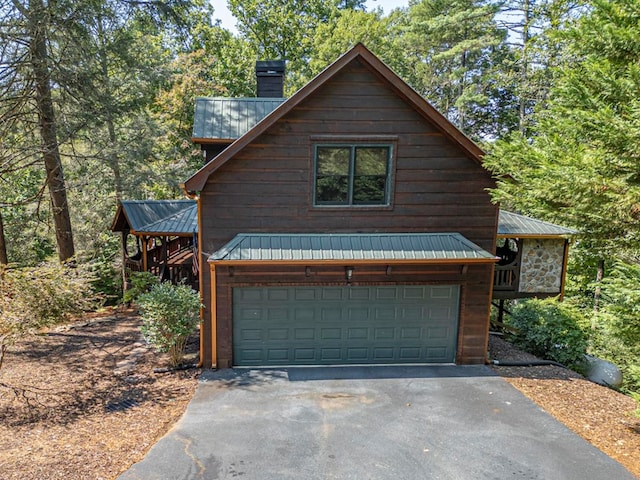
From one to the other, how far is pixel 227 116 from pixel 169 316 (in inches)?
217

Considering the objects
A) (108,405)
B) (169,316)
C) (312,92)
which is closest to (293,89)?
(312,92)

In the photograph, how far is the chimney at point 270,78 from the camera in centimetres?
1156

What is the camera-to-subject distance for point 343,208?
838cm

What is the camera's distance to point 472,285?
8.70 m

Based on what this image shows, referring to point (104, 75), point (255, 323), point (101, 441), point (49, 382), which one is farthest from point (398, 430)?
point (104, 75)

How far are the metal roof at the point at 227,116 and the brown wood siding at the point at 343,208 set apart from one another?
7.57ft

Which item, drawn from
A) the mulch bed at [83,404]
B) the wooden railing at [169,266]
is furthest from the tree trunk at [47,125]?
the mulch bed at [83,404]

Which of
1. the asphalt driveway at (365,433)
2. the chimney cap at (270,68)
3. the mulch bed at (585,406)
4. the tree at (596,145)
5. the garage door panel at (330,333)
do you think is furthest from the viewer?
the chimney cap at (270,68)

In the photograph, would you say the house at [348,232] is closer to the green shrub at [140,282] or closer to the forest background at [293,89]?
the forest background at [293,89]

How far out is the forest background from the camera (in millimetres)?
5613

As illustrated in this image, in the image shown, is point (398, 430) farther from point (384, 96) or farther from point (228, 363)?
point (384, 96)

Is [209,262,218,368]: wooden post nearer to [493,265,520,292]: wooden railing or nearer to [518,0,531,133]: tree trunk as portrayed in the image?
[493,265,520,292]: wooden railing

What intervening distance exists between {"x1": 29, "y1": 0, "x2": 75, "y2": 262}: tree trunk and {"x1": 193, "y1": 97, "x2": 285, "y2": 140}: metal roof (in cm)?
455

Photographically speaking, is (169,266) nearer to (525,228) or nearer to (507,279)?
(507,279)
